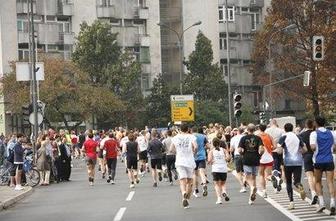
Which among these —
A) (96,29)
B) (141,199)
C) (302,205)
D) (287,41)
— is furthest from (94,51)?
(302,205)

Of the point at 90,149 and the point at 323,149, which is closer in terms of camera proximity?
the point at 323,149

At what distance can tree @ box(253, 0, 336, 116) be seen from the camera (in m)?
58.6

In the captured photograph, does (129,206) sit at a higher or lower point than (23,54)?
lower

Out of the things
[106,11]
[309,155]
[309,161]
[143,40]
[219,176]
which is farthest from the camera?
[143,40]

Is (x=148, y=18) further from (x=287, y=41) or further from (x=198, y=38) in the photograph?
(x=287, y=41)

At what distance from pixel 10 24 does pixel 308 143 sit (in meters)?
55.9

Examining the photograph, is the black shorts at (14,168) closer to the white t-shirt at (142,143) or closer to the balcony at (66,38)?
the white t-shirt at (142,143)

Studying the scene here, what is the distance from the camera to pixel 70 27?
75188 mm

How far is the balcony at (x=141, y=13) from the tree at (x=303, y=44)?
15442mm

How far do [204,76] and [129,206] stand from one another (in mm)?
53402

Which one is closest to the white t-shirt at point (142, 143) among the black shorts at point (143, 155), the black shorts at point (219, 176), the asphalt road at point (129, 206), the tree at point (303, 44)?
the black shorts at point (143, 155)

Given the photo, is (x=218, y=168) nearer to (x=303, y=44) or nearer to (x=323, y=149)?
(x=323, y=149)

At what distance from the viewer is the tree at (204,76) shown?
237 ft

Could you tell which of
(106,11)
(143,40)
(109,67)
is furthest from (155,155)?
(143,40)
